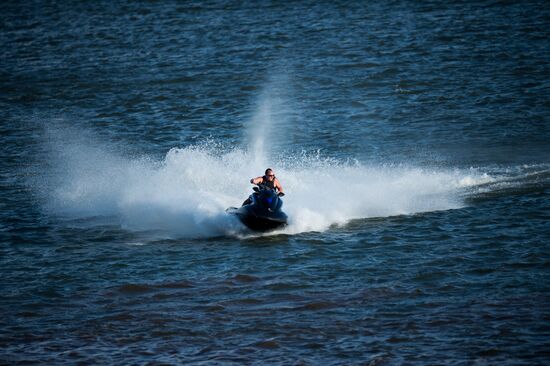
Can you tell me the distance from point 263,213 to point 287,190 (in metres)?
3.61

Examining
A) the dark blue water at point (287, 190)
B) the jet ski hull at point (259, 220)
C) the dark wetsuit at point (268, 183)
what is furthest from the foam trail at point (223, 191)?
the dark wetsuit at point (268, 183)

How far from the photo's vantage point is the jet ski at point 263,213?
2006cm

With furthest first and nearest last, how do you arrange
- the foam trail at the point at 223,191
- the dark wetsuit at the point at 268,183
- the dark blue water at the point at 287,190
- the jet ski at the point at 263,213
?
the foam trail at the point at 223,191 → the dark wetsuit at the point at 268,183 → the jet ski at the point at 263,213 → the dark blue water at the point at 287,190

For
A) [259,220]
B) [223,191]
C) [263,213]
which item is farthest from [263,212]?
[223,191]

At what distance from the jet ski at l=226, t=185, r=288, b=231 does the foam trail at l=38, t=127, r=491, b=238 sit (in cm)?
40

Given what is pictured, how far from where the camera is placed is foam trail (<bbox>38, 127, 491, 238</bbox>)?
21391 mm

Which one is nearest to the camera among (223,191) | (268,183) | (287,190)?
(268,183)

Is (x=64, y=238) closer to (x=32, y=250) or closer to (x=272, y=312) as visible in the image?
(x=32, y=250)

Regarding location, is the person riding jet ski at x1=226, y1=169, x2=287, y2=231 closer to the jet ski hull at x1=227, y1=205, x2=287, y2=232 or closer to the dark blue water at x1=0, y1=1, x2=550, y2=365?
the jet ski hull at x1=227, y1=205, x2=287, y2=232

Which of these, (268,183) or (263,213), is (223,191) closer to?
(268,183)

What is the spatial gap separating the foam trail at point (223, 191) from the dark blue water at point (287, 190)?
81mm

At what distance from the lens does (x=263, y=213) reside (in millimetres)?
20047

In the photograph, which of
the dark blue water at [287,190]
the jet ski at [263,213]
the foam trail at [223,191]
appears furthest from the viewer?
the foam trail at [223,191]

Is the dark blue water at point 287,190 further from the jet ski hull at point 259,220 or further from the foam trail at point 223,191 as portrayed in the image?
the jet ski hull at point 259,220
